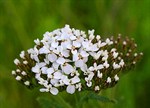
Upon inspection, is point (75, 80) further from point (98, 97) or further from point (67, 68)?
point (98, 97)

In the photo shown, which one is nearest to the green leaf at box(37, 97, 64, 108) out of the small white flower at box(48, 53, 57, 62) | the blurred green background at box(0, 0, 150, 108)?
the small white flower at box(48, 53, 57, 62)

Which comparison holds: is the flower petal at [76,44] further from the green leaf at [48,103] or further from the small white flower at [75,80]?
the green leaf at [48,103]

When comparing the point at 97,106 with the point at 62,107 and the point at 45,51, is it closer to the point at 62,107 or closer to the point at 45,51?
the point at 62,107

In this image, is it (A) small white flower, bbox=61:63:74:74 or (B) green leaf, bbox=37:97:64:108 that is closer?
(A) small white flower, bbox=61:63:74:74

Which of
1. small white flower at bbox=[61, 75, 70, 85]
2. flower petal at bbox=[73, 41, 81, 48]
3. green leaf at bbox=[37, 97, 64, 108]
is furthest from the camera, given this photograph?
green leaf at bbox=[37, 97, 64, 108]

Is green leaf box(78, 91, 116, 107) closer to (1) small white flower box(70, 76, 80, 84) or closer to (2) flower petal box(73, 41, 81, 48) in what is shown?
(1) small white flower box(70, 76, 80, 84)

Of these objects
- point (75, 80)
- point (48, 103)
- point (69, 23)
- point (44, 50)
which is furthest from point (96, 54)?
point (69, 23)
